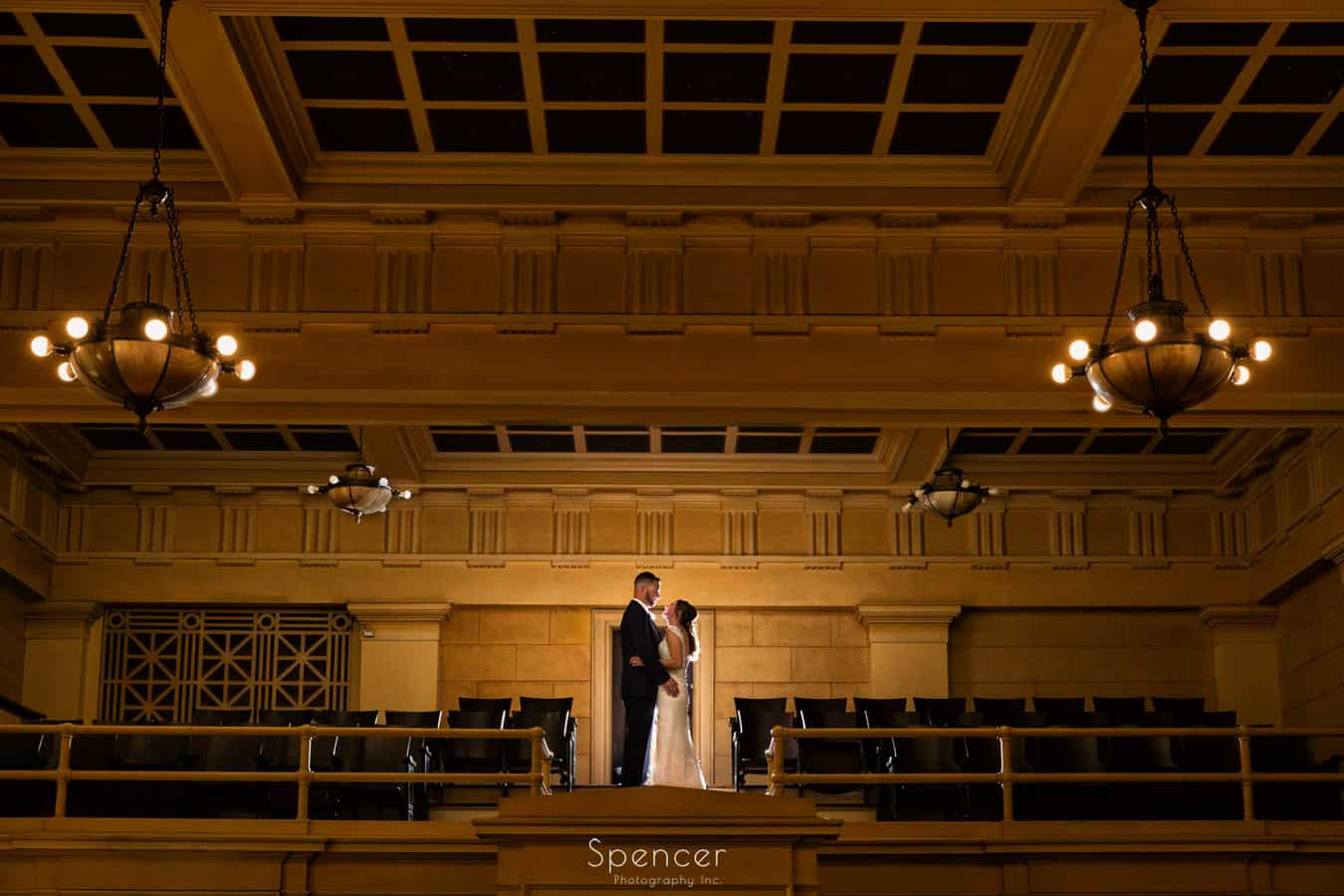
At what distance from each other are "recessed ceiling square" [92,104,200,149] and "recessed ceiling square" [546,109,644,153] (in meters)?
2.15

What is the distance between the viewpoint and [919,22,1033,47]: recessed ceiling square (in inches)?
375

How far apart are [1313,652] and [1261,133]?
20.6 feet

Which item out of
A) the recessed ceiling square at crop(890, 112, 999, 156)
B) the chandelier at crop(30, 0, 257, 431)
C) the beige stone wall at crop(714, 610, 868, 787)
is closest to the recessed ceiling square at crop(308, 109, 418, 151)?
the chandelier at crop(30, 0, 257, 431)

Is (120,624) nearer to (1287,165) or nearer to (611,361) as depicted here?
(611,361)

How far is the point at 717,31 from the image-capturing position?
9586 millimetres

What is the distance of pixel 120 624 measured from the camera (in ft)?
54.8

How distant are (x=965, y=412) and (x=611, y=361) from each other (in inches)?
88.6

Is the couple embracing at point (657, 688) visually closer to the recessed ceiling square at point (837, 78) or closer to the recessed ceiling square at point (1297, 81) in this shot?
the recessed ceiling square at point (837, 78)

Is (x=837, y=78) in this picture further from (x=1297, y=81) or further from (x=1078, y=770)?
(x=1078, y=770)

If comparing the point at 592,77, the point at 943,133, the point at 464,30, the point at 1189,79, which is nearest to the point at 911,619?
the point at 943,133

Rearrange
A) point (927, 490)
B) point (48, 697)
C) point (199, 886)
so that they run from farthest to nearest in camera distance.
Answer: point (48, 697)
point (927, 490)
point (199, 886)

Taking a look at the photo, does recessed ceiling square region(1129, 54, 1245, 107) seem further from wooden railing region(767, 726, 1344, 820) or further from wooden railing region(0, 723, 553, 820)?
wooden railing region(0, 723, 553, 820)

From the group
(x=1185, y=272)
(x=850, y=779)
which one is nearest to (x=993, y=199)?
(x=1185, y=272)

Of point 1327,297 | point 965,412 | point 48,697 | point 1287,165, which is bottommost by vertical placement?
point 48,697
